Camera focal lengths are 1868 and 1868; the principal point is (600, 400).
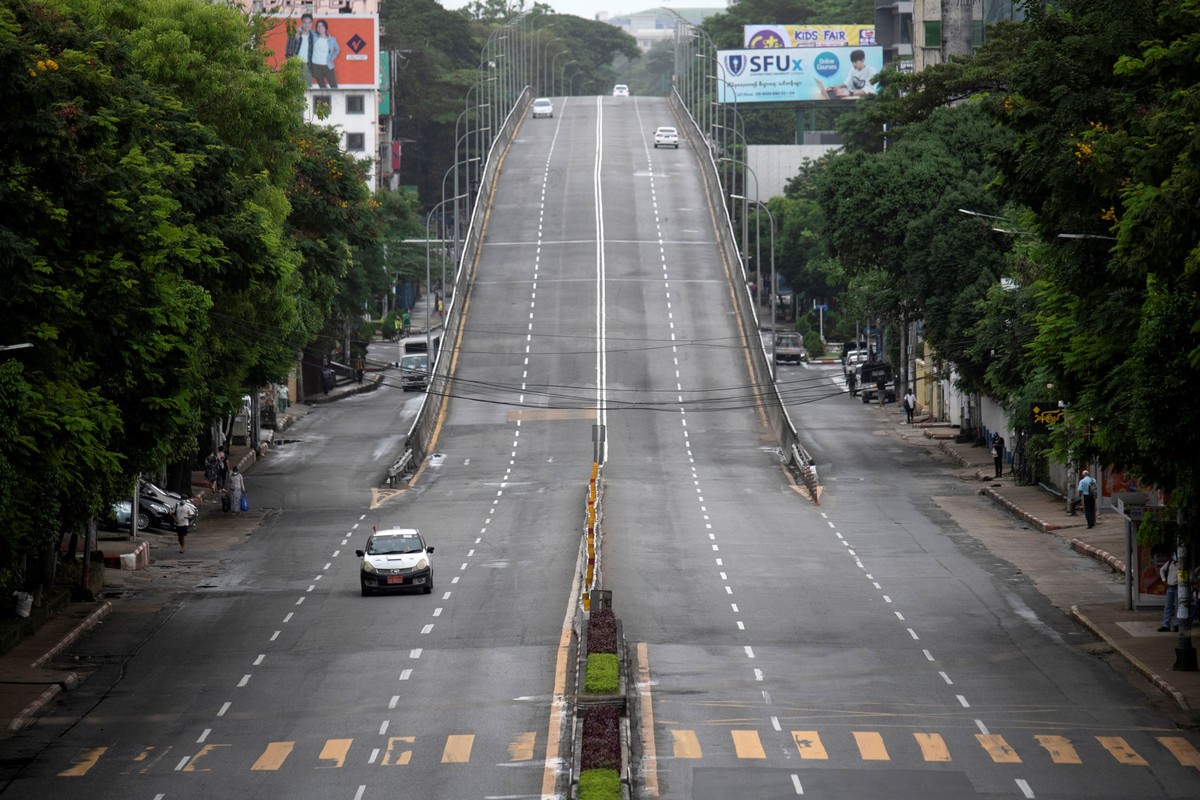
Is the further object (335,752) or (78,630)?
(78,630)

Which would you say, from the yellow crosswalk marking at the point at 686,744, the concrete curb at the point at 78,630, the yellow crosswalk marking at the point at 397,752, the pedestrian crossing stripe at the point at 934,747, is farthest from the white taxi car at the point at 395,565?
the yellow crosswalk marking at the point at 686,744

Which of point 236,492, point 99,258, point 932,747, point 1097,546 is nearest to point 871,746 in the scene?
point 932,747

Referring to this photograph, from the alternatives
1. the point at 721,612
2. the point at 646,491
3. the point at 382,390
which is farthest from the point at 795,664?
the point at 382,390

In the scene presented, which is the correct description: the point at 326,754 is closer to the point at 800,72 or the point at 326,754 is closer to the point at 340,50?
the point at 340,50

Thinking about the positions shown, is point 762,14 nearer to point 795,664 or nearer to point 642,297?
point 642,297

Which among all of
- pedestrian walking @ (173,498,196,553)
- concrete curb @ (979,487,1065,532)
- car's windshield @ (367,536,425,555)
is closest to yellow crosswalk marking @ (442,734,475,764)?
car's windshield @ (367,536,425,555)

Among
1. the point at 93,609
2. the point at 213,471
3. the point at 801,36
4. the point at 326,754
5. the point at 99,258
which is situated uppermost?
the point at 801,36
